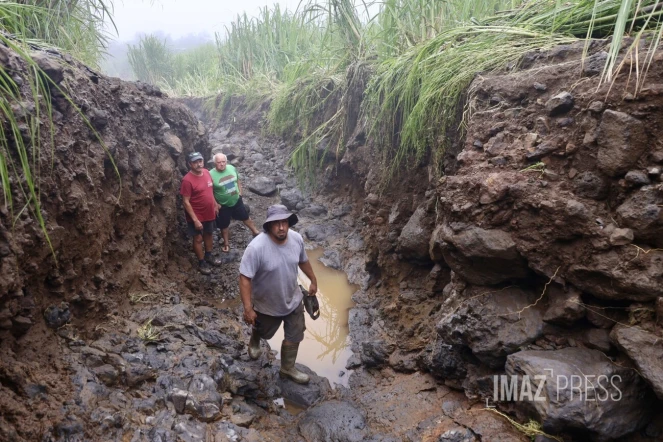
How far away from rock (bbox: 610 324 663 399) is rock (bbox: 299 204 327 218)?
559 centimetres

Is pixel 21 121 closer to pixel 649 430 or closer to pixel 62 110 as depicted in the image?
pixel 62 110

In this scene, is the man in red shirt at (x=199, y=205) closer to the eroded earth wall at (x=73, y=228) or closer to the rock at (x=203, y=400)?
the eroded earth wall at (x=73, y=228)

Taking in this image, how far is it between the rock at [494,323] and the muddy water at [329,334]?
1465mm

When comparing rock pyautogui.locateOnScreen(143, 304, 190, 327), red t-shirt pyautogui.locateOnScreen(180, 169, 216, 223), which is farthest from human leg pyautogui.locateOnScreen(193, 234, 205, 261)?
rock pyautogui.locateOnScreen(143, 304, 190, 327)

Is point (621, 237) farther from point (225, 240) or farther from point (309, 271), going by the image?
point (225, 240)

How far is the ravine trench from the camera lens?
2.23m

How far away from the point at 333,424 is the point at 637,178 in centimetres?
255

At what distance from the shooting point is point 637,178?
87.7 inches

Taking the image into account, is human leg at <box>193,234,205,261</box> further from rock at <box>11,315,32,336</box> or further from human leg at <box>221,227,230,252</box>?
rock at <box>11,315,32,336</box>

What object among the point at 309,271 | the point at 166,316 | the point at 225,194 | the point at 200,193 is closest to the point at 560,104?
the point at 309,271


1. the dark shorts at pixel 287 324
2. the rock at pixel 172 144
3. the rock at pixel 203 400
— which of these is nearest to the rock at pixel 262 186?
the rock at pixel 172 144

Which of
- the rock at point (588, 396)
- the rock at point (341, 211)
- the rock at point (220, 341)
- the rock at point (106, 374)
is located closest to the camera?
the rock at point (588, 396)

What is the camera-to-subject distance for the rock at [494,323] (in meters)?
2.62

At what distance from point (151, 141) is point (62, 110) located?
6.12 ft
